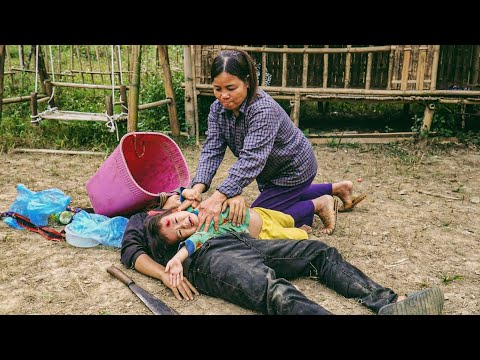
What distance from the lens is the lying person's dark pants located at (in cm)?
242

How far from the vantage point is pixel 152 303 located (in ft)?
8.36

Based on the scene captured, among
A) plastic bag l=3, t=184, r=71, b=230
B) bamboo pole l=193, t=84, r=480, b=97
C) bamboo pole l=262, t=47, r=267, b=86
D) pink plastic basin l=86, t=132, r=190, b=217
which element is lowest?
plastic bag l=3, t=184, r=71, b=230

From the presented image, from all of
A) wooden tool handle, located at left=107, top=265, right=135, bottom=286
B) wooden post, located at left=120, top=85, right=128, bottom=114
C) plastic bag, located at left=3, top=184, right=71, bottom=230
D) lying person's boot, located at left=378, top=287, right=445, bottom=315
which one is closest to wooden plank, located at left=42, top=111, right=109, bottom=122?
wooden post, located at left=120, top=85, right=128, bottom=114

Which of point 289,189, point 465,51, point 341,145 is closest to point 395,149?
point 341,145

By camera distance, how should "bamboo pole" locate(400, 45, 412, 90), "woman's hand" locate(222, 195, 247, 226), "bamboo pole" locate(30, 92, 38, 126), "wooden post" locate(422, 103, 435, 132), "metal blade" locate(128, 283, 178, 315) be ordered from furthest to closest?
"wooden post" locate(422, 103, 435, 132), "bamboo pole" locate(400, 45, 412, 90), "bamboo pole" locate(30, 92, 38, 126), "woman's hand" locate(222, 195, 247, 226), "metal blade" locate(128, 283, 178, 315)

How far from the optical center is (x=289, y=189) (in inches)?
135

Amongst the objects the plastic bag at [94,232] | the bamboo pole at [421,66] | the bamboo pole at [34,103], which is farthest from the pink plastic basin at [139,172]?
the bamboo pole at [421,66]

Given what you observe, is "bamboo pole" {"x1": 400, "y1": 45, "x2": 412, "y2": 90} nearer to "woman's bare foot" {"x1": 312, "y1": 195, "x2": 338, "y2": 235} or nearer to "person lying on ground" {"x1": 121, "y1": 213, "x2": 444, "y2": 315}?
"woman's bare foot" {"x1": 312, "y1": 195, "x2": 338, "y2": 235}

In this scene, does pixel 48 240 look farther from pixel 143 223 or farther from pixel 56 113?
pixel 56 113

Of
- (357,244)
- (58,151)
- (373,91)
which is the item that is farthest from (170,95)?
(357,244)

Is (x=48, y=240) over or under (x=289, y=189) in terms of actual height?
under

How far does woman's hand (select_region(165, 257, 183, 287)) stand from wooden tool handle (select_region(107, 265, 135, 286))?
0.25m

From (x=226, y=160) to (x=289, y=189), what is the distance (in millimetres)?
2125

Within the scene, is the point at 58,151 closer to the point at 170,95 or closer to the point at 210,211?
the point at 170,95
